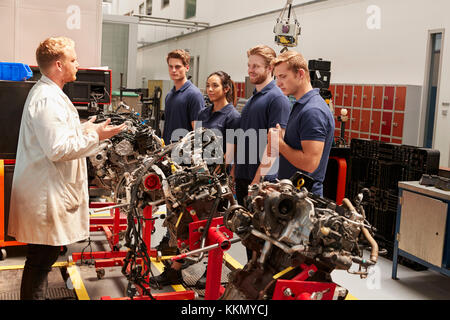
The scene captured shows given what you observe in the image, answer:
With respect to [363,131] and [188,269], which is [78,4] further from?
[363,131]

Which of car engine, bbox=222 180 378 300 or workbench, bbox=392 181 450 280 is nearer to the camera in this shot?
car engine, bbox=222 180 378 300

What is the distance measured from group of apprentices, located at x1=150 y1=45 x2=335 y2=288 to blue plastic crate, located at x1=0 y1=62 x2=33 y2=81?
1299 mm

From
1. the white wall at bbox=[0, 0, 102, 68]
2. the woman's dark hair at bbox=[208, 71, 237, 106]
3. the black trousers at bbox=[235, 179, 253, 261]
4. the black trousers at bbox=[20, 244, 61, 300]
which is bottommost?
the black trousers at bbox=[20, 244, 61, 300]

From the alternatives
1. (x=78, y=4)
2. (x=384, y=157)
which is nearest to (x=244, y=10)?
(x=78, y=4)

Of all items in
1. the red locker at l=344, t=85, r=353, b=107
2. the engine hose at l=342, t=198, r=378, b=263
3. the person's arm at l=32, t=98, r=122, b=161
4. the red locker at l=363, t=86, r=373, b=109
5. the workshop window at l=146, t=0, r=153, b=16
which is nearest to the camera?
the engine hose at l=342, t=198, r=378, b=263

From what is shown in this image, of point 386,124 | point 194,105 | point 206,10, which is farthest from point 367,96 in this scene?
point 206,10

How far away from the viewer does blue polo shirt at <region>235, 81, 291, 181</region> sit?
3.08m

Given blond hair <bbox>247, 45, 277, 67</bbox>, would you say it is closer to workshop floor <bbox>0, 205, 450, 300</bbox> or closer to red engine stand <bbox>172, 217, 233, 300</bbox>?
red engine stand <bbox>172, 217, 233, 300</bbox>

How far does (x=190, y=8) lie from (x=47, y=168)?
13602 millimetres

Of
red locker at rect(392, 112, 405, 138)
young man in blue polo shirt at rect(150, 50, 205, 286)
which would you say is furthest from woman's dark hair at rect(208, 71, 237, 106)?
red locker at rect(392, 112, 405, 138)

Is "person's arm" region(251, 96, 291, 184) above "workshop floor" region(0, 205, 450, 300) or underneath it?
above

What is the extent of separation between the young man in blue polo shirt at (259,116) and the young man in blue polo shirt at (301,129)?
0.33 m

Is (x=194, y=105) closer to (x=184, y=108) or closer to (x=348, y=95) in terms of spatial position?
(x=184, y=108)

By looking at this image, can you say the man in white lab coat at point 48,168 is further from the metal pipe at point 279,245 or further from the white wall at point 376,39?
the white wall at point 376,39
